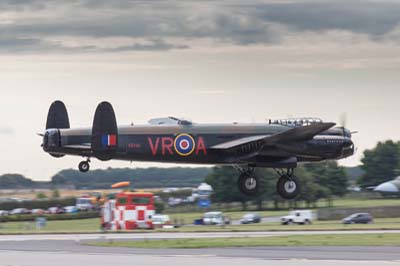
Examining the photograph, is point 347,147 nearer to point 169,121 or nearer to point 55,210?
point 169,121

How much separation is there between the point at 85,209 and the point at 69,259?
245ft

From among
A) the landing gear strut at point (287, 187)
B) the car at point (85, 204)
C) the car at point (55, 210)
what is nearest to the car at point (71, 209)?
the car at point (85, 204)

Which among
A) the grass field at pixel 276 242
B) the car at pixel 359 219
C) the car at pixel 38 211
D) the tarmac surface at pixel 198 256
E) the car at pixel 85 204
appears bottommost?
the tarmac surface at pixel 198 256

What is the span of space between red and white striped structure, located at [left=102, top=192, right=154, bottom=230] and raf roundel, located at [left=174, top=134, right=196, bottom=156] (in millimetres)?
31061

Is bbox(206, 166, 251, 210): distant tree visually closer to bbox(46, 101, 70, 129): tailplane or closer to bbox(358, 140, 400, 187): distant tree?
bbox(358, 140, 400, 187): distant tree

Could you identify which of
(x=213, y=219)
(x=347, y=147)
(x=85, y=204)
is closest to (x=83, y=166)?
(x=347, y=147)

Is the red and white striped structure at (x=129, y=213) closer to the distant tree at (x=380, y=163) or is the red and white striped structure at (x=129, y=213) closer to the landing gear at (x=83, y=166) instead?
the landing gear at (x=83, y=166)

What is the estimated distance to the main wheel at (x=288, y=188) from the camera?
59.8 m

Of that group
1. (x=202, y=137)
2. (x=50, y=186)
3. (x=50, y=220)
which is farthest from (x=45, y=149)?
(x=50, y=186)

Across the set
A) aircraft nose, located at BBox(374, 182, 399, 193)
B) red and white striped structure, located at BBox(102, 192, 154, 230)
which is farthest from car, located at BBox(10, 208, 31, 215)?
aircraft nose, located at BBox(374, 182, 399, 193)

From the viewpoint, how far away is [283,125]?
61.3 m

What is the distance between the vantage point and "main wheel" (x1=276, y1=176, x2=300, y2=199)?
59750 millimetres

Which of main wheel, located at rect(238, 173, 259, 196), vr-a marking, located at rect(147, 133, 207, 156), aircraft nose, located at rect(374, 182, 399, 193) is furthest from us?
aircraft nose, located at rect(374, 182, 399, 193)

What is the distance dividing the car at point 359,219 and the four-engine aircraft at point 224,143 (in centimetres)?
3782
